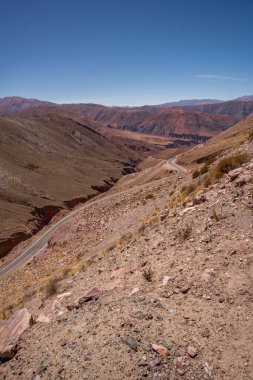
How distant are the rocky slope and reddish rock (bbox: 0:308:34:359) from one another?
7.5 inches

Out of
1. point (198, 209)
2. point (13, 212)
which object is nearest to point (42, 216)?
point (13, 212)

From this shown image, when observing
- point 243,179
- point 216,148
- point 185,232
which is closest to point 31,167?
point 216,148

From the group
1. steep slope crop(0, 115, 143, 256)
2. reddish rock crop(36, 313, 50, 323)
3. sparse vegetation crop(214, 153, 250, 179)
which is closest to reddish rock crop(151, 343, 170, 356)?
reddish rock crop(36, 313, 50, 323)

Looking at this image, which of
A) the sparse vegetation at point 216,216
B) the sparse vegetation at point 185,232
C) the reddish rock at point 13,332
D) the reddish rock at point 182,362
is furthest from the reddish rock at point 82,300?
the sparse vegetation at point 216,216

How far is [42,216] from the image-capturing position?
6675 centimetres

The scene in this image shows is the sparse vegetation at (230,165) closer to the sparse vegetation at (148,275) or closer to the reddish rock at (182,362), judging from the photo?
the sparse vegetation at (148,275)

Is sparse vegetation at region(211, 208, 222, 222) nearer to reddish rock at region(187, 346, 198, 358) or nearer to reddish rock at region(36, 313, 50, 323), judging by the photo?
reddish rock at region(187, 346, 198, 358)

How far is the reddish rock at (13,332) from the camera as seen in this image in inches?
335

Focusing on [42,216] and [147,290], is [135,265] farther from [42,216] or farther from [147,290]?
[42,216]

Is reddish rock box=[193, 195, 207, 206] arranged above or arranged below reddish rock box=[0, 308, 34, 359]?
above

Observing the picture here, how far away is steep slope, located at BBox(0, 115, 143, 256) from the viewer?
61594 millimetres

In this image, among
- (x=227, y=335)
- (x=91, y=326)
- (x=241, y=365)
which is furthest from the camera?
(x=91, y=326)

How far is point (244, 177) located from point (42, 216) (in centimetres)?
5831

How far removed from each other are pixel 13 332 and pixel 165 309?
4284 mm
